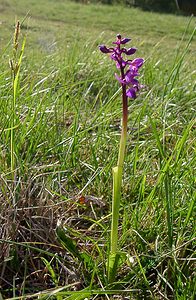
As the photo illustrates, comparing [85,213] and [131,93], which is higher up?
[131,93]

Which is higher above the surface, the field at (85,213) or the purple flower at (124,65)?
the purple flower at (124,65)

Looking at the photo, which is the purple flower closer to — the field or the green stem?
the green stem

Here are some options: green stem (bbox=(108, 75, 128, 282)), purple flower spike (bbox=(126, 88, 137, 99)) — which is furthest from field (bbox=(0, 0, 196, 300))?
purple flower spike (bbox=(126, 88, 137, 99))

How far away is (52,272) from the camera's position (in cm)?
82

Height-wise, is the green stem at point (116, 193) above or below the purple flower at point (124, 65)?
below

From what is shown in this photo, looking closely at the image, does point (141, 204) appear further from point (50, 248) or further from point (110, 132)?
point (110, 132)

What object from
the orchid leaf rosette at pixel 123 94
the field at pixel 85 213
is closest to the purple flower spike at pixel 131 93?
the orchid leaf rosette at pixel 123 94

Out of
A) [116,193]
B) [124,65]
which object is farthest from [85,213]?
[124,65]

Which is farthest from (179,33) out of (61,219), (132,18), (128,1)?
(61,219)

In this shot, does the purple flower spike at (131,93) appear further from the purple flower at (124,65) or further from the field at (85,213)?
the field at (85,213)

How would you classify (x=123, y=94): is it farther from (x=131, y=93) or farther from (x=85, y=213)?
(x=85, y=213)

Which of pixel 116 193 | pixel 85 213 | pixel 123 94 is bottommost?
pixel 85 213

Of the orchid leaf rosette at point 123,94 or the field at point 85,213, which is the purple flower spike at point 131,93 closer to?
the orchid leaf rosette at point 123,94

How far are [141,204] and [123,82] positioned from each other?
0.98 ft
